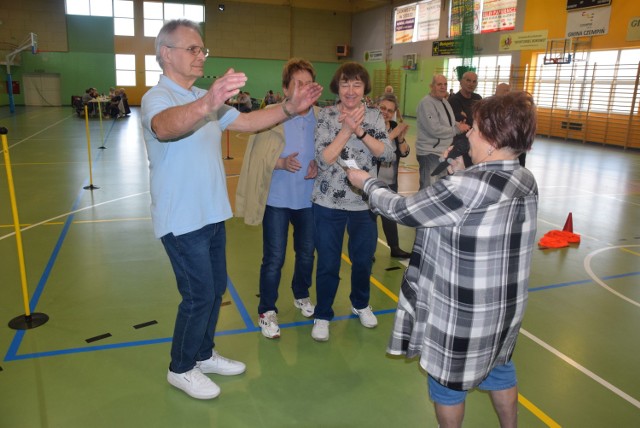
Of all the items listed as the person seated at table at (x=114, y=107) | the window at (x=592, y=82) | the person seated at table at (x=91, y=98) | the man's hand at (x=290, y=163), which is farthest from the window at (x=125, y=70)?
the man's hand at (x=290, y=163)

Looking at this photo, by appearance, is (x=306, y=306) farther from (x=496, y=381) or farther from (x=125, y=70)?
(x=125, y=70)

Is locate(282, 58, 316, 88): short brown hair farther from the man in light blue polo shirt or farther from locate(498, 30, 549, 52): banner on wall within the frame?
locate(498, 30, 549, 52): banner on wall

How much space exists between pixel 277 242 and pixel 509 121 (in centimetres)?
198

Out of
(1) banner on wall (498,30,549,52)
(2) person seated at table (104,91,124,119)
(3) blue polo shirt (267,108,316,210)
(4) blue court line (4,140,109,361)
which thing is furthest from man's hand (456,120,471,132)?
(2) person seated at table (104,91,124,119)

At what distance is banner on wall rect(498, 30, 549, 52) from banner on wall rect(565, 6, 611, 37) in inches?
40.7

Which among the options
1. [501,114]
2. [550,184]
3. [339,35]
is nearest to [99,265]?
[501,114]

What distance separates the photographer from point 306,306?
3932 mm

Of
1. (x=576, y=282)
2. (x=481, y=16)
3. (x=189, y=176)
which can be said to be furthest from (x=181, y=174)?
(x=481, y=16)

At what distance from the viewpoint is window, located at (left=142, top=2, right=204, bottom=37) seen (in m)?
27.8

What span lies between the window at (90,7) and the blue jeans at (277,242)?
28.9 meters

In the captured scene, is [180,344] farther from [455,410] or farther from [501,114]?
[501,114]

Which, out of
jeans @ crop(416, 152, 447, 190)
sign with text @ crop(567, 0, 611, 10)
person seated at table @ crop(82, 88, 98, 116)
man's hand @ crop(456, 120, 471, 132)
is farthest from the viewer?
person seated at table @ crop(82, 88, 98, 116)

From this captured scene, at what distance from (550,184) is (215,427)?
8854 mm

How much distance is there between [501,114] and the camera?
70.4 inches
